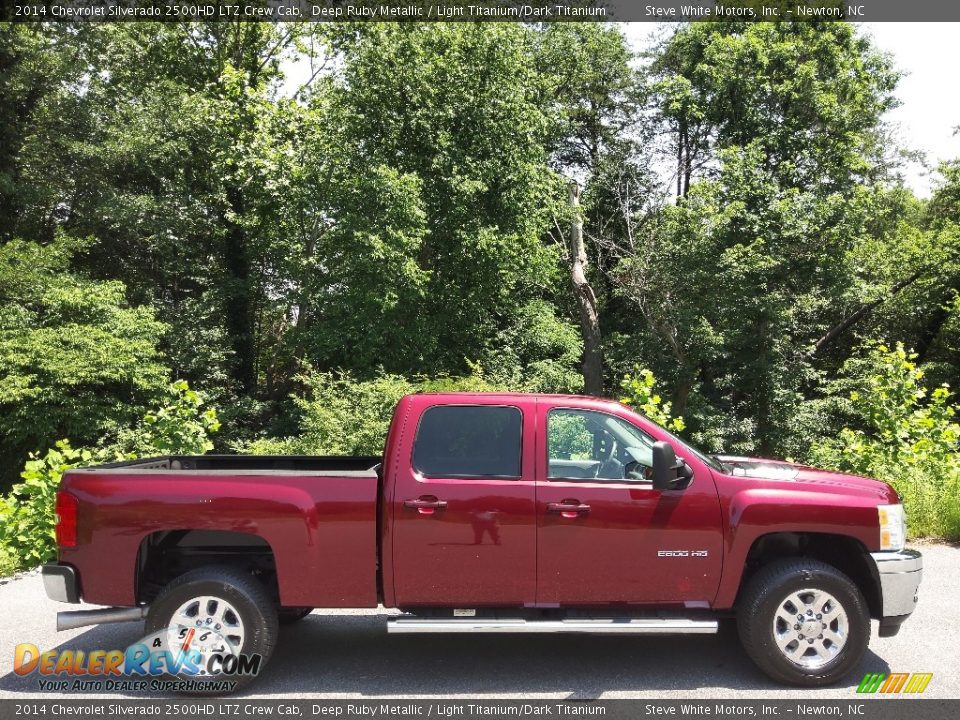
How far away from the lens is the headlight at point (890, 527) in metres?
4.89

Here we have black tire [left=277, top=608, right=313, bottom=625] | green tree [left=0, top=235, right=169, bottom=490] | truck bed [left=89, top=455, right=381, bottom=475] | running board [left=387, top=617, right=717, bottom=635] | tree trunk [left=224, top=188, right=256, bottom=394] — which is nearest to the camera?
running board [left=387, top=617, right=717, bottom=635]

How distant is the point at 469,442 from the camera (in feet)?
16.5

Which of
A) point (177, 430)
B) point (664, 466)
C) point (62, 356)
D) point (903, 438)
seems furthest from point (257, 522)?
point (62, 356)

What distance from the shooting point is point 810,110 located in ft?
76.4

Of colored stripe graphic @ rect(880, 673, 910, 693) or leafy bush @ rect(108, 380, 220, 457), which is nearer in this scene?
colored stripe graphic @ rect(880, 673, 910, 693)

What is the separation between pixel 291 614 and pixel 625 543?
266 centimetres

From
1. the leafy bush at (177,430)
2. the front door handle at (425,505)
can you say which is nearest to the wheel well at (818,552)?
the front door handle at (425,505)

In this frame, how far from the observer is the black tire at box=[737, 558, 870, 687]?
15.6 feet

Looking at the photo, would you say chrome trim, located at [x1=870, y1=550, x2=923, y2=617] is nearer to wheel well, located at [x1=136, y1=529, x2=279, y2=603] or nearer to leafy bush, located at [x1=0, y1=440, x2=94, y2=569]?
wheel well, located at [x1=136, y1=529, x2=279, y2=603]

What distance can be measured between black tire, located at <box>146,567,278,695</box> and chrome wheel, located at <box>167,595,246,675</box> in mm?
28

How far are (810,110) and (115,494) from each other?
23.6 m

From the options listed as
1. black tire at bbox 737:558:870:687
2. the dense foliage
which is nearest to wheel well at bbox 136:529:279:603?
black tire at bbox 737:558:870:687

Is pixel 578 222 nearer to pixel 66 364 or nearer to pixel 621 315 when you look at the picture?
pixel 621 315

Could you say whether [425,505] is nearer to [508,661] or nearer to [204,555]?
[508,661]
